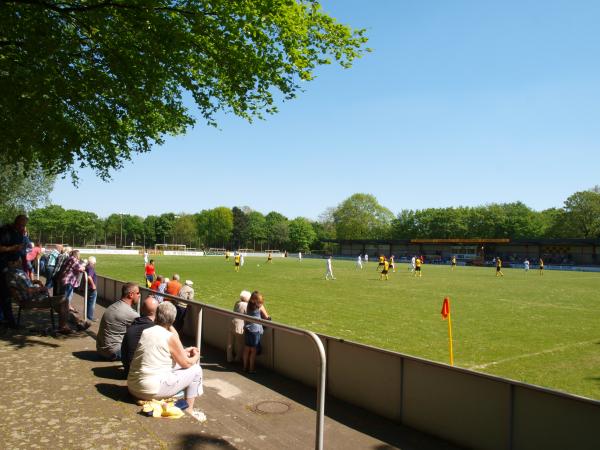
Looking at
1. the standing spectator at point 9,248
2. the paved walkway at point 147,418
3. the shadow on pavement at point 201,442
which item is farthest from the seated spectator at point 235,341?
the standing spectator at point 9,248

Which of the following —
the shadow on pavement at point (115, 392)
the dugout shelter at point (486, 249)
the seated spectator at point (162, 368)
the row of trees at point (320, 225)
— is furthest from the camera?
the row of trees at point (320, 225)

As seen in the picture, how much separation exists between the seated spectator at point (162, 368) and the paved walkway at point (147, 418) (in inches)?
10.4

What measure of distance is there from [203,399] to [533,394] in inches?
155

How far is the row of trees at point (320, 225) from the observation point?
96.0 m

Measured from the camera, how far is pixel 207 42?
33.6 feet

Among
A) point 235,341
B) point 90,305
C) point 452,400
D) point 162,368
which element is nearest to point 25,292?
point 90,305

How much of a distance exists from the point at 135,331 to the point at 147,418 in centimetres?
151

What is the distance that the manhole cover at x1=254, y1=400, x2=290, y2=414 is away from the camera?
5777 millimetres

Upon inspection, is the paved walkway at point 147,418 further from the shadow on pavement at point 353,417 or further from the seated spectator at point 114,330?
the seated spectator at point 114,330

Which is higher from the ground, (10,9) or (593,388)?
(10,9)

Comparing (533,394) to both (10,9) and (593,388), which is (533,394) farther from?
(10,9)

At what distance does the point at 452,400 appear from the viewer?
16.9ft

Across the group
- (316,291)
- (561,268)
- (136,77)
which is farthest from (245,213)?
(136,77)

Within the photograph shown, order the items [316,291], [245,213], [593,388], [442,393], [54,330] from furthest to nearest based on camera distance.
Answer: [245,213] → [316,291] → [54,330] → [593,388] → [442,393]
